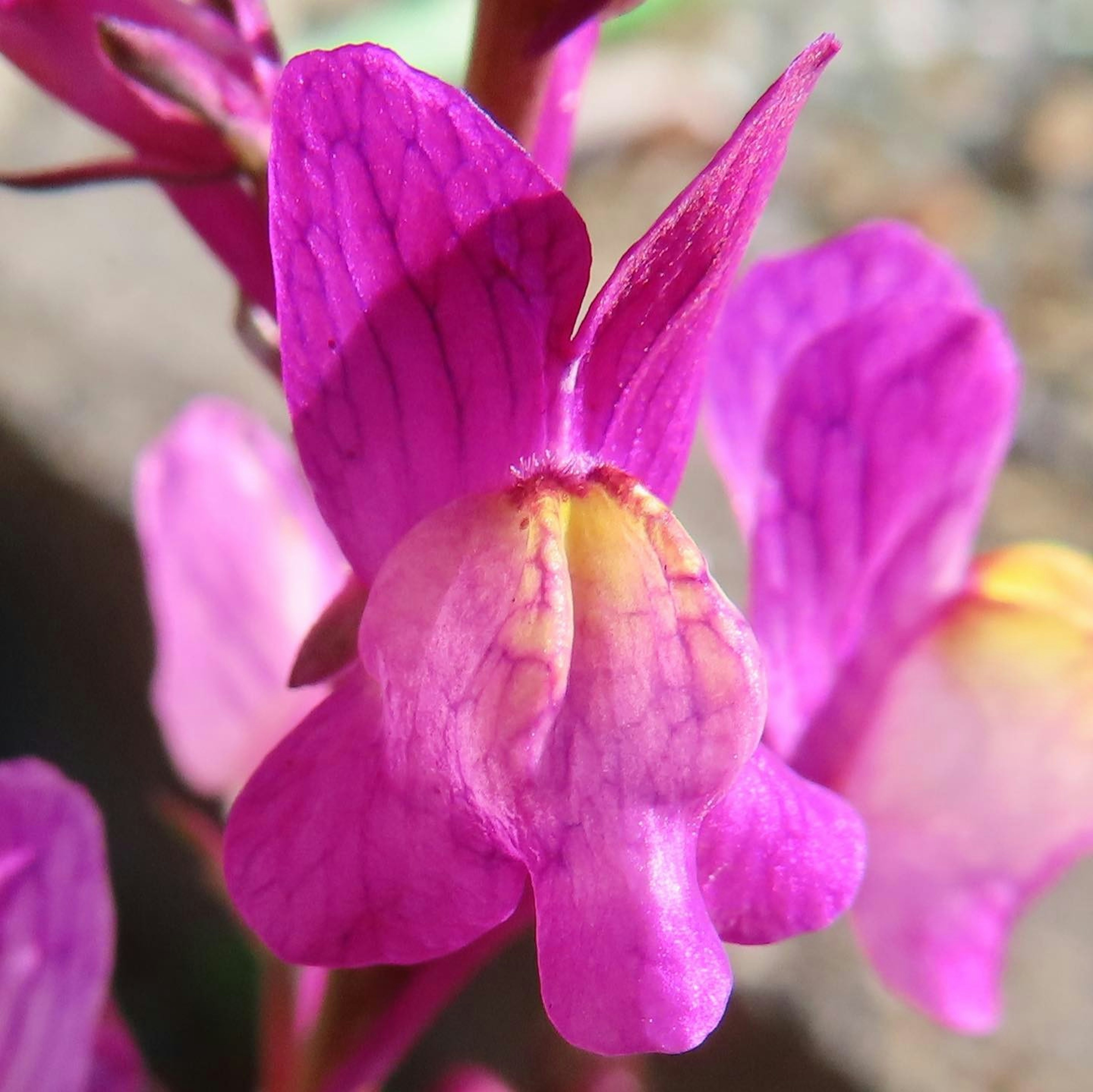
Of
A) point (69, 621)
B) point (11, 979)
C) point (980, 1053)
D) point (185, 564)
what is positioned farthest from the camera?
point (69, 621)

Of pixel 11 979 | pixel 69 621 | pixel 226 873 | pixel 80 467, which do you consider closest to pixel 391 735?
pixel 226 873

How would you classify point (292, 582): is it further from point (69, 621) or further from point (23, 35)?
point (69, 621)

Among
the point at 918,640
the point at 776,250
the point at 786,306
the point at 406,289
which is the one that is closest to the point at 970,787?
the point at 918,640

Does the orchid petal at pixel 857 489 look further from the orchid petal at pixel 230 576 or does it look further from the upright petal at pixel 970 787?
the orchid petal at pixel 230 576

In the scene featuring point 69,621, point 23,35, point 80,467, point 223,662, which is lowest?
point 69,621

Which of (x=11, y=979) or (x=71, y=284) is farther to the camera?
(x=71, y=284)

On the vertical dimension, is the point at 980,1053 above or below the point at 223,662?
below

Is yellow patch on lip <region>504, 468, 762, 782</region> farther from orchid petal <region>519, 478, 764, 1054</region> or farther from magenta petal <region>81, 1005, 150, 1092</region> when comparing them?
magenta petal <region>81, 1005, 150, 1092</region>
